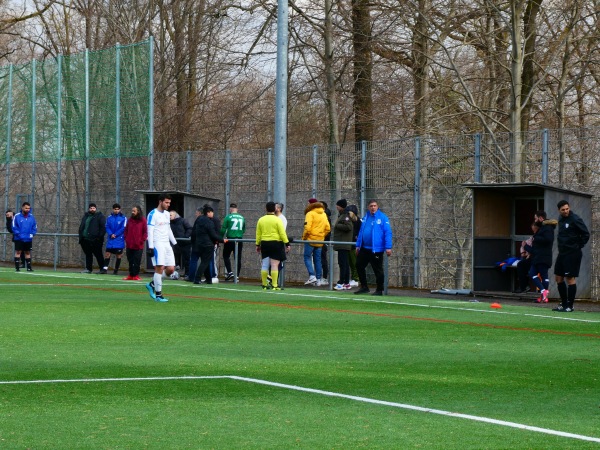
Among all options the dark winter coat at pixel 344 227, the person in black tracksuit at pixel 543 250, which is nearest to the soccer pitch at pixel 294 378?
the person in black tracksuit at pixel 543 250

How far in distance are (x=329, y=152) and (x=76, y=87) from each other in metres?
14.3

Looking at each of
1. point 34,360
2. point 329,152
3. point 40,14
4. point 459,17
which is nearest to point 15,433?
point 34,360

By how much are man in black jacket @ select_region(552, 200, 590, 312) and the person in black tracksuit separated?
7.02 feet

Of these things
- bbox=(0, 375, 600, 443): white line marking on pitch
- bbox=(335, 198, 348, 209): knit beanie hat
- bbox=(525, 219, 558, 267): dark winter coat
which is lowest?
bbox=(0, 375, 600, 443): white line marking on pitch

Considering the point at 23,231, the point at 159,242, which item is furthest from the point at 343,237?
the point at 23,231

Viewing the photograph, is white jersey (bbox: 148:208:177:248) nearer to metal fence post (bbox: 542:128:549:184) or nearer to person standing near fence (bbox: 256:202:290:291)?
person standing near fence (bbox: 256:202:290:291)

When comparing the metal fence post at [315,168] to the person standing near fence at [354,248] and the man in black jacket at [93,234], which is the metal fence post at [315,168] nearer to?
the person standing near fence at [354,248]

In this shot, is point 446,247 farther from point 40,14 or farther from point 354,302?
point 40,14

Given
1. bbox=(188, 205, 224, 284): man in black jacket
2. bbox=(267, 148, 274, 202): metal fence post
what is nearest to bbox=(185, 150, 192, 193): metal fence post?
bbox=(267, 148, 274, 202): metal fence post

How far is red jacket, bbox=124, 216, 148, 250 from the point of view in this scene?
101ft

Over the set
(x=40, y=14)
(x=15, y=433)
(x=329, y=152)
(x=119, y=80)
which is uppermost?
(x=40, y=14)

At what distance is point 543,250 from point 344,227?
222 inches

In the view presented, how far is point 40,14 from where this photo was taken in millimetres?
52500

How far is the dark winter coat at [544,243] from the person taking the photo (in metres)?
23.0
